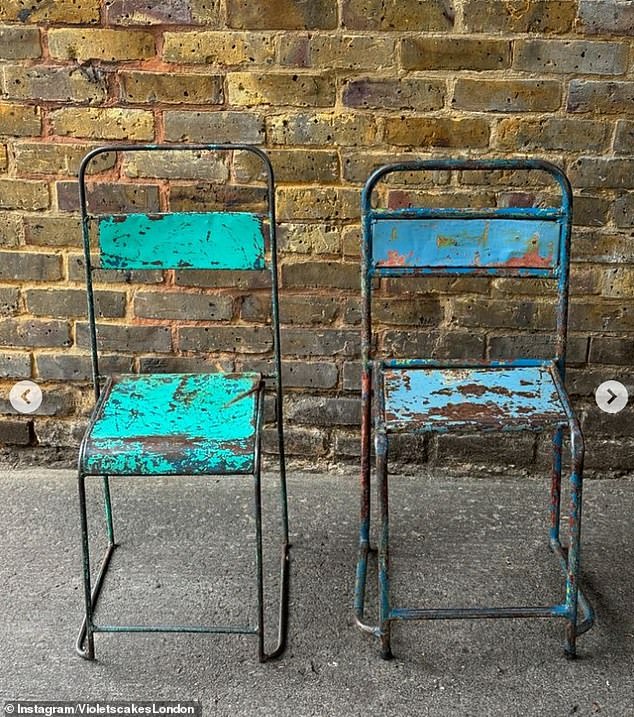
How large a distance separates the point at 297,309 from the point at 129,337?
1.74 ft

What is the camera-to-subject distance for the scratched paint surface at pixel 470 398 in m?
1.87

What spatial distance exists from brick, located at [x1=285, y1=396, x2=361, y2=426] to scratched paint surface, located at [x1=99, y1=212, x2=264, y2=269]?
27.5 inches

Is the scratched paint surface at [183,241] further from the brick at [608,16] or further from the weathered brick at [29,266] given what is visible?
the brick at [608,16]

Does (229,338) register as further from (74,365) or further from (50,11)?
(50,11)

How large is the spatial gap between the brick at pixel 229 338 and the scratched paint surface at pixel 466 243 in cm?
69

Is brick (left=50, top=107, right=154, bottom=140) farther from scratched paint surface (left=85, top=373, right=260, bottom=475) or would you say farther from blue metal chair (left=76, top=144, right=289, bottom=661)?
scratched paint surface (left=85, top=373, right=260, bottom=475)

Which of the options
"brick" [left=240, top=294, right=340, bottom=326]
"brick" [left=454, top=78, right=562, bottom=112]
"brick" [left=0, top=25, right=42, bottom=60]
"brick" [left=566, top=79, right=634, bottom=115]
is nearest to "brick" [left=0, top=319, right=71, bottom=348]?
"brick" [left=240, top=294, right=340, bottom=326]

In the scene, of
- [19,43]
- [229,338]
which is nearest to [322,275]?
[229,338]

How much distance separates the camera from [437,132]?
241 cm

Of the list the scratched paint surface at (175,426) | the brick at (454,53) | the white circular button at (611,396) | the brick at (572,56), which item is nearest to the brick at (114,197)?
the scratched paint surface at (175,426)

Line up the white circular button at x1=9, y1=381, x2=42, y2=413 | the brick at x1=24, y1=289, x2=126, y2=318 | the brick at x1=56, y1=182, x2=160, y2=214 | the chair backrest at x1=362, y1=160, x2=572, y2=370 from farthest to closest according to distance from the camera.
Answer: the white circular button at x1=9, y1=381, x2=42, y2=413
the brick at x1=24, y1=289, x2=126, y2=318
the brick at x1=56, y1=182, x2=160, y2=214
the chair backrest at x1=362, y1=160, x2=572, y2=370

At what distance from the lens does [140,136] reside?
246cm

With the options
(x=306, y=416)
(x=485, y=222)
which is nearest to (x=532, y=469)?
(x=306, y=416)

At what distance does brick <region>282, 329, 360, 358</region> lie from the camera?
262 cm
